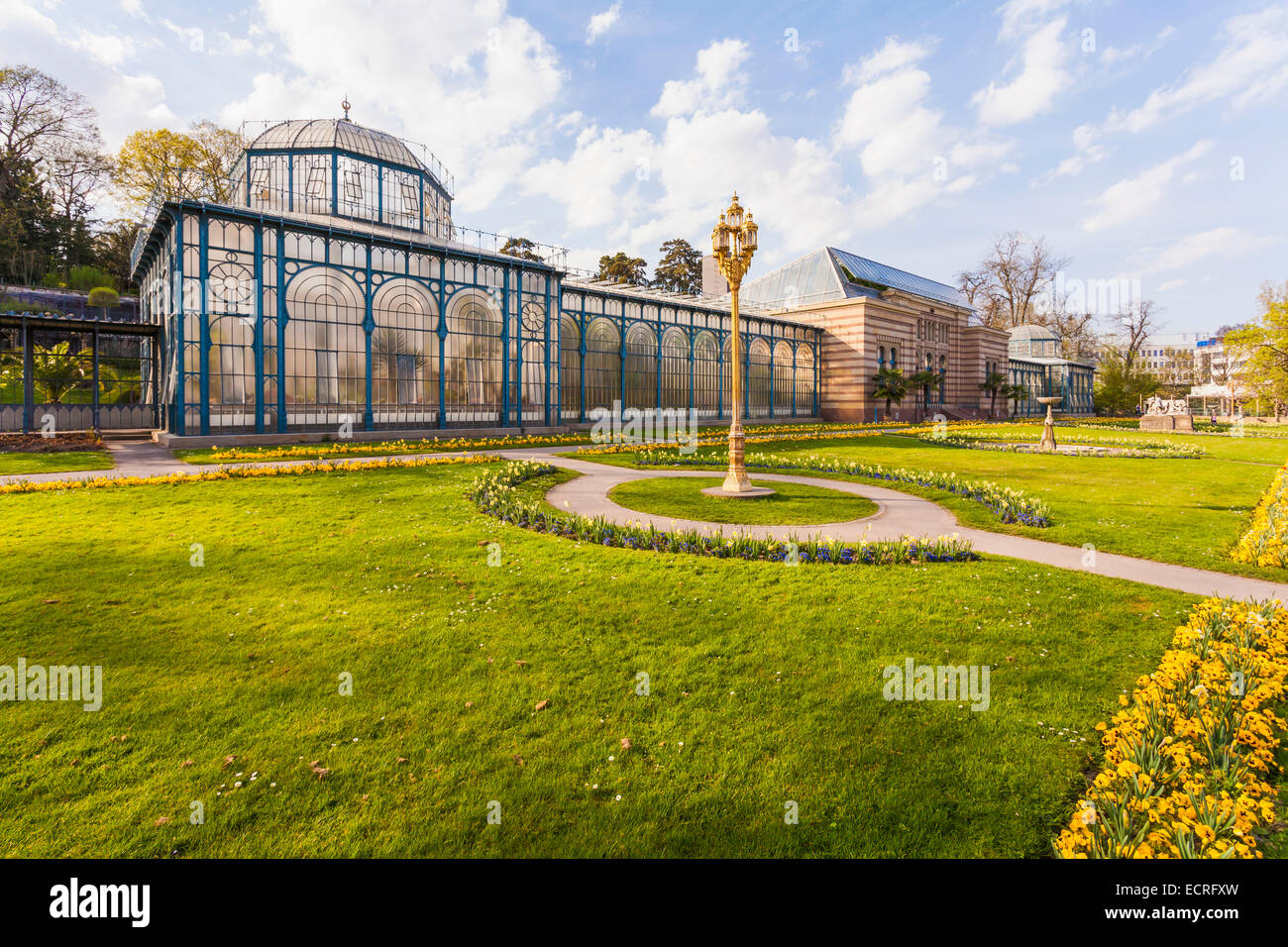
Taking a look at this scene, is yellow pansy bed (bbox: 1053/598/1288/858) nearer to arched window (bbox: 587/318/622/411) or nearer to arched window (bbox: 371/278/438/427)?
arched window (bbox: 371/278/438/427)

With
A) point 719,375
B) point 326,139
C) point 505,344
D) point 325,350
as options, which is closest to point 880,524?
point 325,350

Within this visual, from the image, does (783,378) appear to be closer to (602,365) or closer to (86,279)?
(602,365)

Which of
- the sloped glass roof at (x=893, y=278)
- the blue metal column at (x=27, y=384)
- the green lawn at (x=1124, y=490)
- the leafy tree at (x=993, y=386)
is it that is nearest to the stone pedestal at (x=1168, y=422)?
the green lawn at (x=1124, y=490)

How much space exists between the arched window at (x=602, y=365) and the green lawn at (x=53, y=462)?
2149cm

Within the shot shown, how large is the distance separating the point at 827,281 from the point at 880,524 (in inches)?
1702

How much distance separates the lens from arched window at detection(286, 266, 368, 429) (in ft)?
77.8

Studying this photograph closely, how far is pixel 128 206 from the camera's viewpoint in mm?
41344

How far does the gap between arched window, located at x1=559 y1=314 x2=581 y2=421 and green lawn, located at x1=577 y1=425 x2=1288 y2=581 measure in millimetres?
12022

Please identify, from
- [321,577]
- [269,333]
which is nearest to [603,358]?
[269,333]

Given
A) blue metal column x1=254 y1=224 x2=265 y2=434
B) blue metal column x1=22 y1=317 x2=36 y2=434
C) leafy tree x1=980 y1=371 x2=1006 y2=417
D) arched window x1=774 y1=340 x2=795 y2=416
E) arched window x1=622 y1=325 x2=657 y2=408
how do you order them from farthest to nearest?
leafy tree x1=980 y1=371 x2=1006 y2=417 → arched window x1=774 y1=340 x2=795 y2=416 → arched window x1=622 y1=325 x2=657 y2=408 → blue metal column x1=22 y1=317 x2=36 y2=434 → blue metal column x1=254 y1=224 x2=265 y2=434

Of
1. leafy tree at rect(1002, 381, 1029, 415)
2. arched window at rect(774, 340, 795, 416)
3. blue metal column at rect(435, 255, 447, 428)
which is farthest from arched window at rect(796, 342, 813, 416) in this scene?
blue metal column at rect(435, 255, 447, 428)

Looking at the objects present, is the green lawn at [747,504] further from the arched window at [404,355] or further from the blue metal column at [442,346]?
the arched window at [404,355]

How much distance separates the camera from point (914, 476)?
15523 mm

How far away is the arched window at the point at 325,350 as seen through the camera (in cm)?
2372
